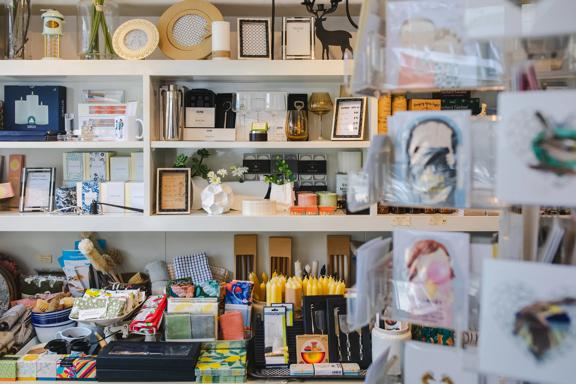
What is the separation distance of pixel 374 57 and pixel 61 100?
1.97m

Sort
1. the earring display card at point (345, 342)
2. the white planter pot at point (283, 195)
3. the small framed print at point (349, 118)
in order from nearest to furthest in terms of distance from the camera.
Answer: the earring display card at point (345, 342), the small framed print at point (349, 118), the white planter pot at point (283, 195)

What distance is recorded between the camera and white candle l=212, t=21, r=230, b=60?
8.13ft

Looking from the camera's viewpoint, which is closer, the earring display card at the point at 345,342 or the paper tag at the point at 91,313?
the earring display card at the point at 345,342

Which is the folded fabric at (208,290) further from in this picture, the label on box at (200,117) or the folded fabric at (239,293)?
the label on box at (200,117)

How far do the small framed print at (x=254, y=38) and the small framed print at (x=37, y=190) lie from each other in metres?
1.11

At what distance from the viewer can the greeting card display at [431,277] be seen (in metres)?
1.21

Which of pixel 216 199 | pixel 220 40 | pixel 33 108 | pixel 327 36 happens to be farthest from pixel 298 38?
pixel 33 108

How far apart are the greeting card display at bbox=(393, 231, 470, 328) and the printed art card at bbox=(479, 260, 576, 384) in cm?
14

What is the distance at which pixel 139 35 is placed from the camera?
2531 millimetres

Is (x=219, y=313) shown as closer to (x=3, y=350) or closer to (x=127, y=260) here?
(x=127, y=260)

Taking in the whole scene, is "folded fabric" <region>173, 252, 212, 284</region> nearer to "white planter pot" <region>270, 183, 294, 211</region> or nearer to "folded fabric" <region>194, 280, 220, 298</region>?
"folded fabric" <region>194, 280, 220, 298</region>

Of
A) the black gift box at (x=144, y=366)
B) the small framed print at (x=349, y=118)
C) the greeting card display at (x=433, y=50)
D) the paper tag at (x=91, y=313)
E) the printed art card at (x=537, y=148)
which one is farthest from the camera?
the small framed print at (x=349, y=118)

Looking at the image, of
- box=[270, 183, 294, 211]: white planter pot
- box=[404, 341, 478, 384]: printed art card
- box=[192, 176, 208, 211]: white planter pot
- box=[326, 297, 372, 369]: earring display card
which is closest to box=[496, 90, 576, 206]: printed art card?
box=[404, 341, 478, 384]: printed art card

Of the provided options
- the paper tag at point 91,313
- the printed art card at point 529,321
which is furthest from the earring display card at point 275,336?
the printed art card at point 529,321
